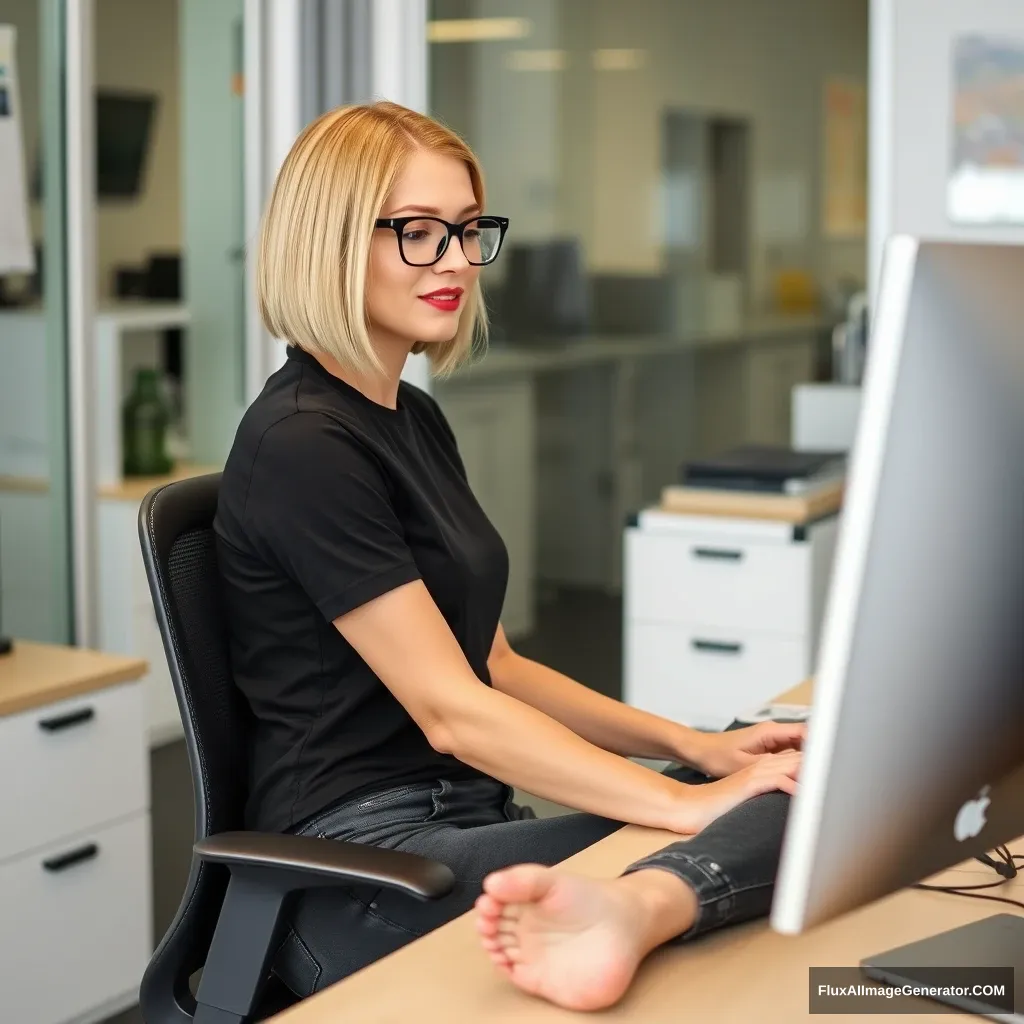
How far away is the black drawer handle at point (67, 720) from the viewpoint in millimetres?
2451

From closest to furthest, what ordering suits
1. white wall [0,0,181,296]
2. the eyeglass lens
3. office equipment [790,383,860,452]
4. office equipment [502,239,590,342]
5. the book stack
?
the eyeglass lens, the book stack, office equipment [790,383,860,452], office equipment [502,239,590,342], white wall [0,0,181,296]

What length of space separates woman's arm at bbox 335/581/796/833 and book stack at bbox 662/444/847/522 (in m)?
2.02

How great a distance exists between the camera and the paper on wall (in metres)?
3.28

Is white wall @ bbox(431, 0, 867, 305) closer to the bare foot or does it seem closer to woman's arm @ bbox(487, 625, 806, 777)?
woman's arm @ bbox(487, 625, 806, 777)

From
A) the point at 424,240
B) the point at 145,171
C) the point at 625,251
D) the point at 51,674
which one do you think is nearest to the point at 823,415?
the point at 625,251

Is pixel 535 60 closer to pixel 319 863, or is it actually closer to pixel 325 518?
pixel 325 518

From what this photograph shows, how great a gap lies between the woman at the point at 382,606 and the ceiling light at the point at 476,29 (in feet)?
8.02

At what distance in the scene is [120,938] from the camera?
2617mm

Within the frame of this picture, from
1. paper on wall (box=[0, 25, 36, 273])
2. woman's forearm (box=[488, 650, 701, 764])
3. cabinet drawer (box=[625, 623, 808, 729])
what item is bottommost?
cabinet drawer (box=[625, 623, 808, 729])

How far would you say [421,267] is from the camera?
1614 millimetres

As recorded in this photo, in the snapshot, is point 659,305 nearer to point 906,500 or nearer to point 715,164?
point 715,164

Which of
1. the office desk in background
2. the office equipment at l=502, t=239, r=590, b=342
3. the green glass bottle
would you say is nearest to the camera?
the office desk in background

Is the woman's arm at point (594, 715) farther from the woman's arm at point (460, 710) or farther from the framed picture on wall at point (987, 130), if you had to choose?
the framed picture on wall at point (987, 130)

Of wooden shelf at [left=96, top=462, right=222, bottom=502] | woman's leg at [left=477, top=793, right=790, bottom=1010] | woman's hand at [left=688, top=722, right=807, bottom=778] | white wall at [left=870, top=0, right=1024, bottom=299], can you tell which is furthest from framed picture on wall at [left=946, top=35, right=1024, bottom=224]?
woman's leg at [left=477, top=793, right=790, bottom=1010]
